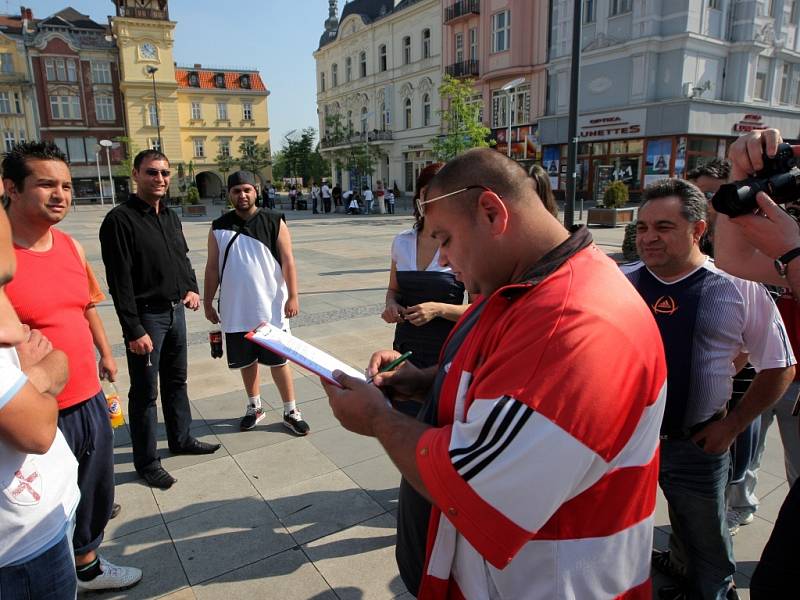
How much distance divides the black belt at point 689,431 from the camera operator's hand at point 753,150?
3.40 feet

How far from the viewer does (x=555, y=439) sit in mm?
1032

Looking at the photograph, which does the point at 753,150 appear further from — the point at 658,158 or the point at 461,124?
the point at 658,158

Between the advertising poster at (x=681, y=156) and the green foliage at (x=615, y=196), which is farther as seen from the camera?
the advertising poster at (x=681, y=156)

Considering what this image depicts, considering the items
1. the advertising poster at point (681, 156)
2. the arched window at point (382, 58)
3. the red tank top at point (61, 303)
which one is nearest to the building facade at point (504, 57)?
the arched window at point (382, 58)

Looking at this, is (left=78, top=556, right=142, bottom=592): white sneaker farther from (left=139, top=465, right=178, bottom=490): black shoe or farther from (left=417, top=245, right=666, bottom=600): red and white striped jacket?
(left=417, top=245, right=666, bottom=600): red and white striped jacket

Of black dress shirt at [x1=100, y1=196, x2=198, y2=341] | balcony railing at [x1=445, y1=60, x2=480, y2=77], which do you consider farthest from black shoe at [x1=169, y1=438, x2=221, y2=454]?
balcony railing at [x1=445, y1=60, x2=480, y2=77]

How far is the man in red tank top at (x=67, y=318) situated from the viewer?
2447 millimetres

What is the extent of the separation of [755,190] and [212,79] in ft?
212

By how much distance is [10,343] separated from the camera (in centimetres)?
138

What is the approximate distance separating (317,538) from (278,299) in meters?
1.92

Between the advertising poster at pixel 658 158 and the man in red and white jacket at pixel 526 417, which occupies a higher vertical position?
the advertising poster at pixel 658 158

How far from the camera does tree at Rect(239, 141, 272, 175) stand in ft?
184

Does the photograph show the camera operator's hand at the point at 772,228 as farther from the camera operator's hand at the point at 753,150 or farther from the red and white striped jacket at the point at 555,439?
the red and white striped jacket at the point at 555,439

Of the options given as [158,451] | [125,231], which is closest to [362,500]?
[158,451]
